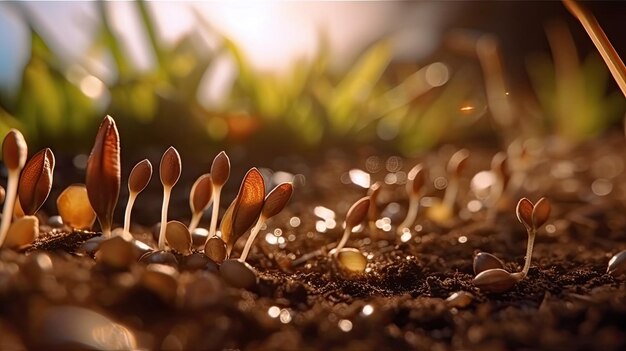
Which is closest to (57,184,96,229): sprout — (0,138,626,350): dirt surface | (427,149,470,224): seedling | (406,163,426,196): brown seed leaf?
(0,138,626,350): dirt surface

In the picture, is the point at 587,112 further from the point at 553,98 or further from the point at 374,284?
the point at 374,284

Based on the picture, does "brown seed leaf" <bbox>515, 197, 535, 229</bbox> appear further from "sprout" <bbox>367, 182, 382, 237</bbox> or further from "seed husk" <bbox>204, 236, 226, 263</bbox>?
"seed husk" <bbox>204, 236, 226, 263</bbox>

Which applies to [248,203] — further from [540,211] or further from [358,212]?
[540,211]

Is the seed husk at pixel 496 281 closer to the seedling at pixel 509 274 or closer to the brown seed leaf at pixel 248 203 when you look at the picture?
the seedling at pixel 509 274

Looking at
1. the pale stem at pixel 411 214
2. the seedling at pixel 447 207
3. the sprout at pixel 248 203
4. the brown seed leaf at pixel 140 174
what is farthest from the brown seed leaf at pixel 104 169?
the seedling at pixel 447 207

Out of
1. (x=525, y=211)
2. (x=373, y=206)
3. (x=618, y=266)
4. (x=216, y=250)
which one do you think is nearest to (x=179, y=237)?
(x=216, y=250)

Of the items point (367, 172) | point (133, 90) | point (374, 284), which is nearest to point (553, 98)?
point (367, 172)
